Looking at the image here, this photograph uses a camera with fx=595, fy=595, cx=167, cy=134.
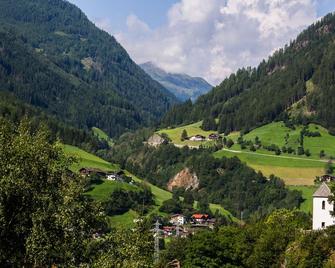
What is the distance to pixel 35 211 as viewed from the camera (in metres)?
36.4

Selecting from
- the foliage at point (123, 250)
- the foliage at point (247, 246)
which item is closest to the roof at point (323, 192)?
the foliage at point (247, 246)

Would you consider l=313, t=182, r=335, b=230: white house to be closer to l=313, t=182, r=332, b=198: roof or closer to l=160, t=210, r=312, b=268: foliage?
l=313, t=182, r=332, b=198: roof

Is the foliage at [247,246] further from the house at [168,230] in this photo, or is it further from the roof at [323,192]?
the house at [168,230]

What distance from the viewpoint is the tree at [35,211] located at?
35.5 meters

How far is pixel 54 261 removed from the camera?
36.8m

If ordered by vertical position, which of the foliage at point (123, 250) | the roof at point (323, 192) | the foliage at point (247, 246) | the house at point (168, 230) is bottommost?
the house at point (168, 230)

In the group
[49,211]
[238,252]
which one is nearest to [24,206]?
[49,211]

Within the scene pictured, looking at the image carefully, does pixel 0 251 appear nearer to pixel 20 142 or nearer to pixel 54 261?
pixel 54 261

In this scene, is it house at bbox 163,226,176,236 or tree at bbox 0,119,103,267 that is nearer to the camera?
tree at bbox 0,119,103,267

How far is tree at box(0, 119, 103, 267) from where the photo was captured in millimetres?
35531

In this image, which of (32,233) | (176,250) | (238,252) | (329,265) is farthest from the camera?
(176,250)

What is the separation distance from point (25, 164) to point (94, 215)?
218 inches

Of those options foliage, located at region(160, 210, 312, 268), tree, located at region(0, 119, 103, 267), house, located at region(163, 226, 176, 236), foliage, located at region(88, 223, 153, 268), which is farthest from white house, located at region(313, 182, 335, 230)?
house, located at region(163, 226, 176, 236)

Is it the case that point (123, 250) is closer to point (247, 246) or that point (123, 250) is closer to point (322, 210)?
point (247, 246)
